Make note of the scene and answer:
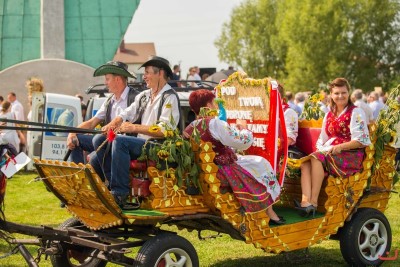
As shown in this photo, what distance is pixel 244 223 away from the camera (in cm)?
705

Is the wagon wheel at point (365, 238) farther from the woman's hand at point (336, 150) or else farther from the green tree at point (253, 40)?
the green tree at point (253, 40)

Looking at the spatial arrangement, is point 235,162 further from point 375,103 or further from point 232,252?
point 375,103

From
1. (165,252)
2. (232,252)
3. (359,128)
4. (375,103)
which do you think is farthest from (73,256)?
(375,103)

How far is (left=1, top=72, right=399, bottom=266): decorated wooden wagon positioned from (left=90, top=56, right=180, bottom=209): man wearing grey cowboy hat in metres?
0.14

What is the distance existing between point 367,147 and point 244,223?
1.66 metres

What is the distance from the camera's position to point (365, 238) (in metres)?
8.03

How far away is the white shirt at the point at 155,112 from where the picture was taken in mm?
6879

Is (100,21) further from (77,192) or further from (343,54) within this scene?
(343,54)

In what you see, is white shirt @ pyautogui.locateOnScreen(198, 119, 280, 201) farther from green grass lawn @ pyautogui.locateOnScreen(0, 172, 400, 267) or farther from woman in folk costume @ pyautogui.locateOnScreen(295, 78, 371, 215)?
green grass lawn @ pyautogui.locateOnScreen(0, 172, 400, 267)

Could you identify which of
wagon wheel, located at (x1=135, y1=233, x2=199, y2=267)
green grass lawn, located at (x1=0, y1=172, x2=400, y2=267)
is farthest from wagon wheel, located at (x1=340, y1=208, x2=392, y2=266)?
wagon wheel, located at (x1=135, y1=233, x2=199, y2=267)

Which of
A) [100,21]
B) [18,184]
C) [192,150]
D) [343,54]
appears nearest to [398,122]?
[192,150]

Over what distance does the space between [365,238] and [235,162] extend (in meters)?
1.79

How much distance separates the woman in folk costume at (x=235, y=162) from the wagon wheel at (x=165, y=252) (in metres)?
0.63

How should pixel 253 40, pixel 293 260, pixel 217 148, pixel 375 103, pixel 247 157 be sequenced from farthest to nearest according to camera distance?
1. pixel 253 40
2. pixel 375 103
3. pixel 293 260
4. pixel 247 157
5. pixel 217 148
